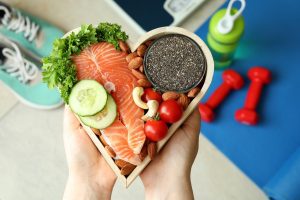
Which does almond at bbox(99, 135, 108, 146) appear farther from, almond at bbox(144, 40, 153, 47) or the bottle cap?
the bottle cap

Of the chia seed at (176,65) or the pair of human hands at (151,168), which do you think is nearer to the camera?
the chia seed at (176,65)

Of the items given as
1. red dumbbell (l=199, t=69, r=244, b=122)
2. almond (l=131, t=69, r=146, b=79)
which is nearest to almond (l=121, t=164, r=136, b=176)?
almond (l=131, t=69, r=146, b=79)

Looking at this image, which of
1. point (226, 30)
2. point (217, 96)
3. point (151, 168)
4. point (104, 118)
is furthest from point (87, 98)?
point (217, 96)

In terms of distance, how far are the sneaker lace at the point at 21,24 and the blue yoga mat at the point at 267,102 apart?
703mm

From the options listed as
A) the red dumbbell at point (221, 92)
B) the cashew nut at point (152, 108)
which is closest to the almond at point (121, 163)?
the cashew nut at point (152, 108)

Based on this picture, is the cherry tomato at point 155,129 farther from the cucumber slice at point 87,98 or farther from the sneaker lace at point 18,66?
the sneaker lace at point 18,66

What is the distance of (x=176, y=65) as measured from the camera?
0.94 m

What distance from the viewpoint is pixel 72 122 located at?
43.7 inches

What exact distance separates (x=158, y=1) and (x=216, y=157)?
693mm

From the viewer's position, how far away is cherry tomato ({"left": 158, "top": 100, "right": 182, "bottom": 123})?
2.95 feet

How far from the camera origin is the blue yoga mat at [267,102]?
1515mm

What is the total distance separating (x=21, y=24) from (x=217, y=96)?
847mm

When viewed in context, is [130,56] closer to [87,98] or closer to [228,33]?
[87,98]

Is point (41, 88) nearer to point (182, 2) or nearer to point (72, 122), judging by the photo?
point (72, 122)
